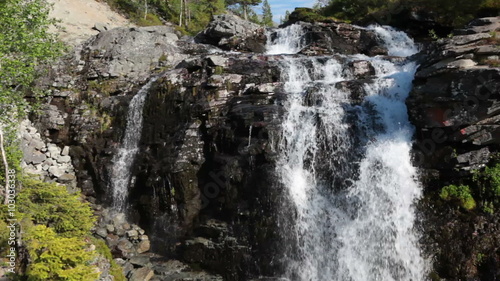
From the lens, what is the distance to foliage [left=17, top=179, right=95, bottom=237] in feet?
33.1

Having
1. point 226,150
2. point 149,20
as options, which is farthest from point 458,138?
point 149,20

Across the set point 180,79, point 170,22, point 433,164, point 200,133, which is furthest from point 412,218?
point 170,22

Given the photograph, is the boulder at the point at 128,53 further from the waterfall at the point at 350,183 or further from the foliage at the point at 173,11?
the foliage at the point at 173,11

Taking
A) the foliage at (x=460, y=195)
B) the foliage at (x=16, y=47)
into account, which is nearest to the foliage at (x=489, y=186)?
the foliage at (x=460, y=195)

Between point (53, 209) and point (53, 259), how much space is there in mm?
3388

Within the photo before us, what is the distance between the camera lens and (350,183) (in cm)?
1345

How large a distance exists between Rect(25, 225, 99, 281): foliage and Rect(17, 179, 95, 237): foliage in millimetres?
2311

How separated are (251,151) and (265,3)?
56.8 m

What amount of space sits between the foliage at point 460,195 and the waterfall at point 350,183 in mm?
881

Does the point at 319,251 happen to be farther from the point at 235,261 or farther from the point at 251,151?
the point at 251,151

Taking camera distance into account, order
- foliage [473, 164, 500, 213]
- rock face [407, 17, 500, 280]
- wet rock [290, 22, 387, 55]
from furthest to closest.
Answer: wet rock [290, 22, 387, 55]
foliage [473, 164, 500, 213]
rock face [407, 17, 500, 280]

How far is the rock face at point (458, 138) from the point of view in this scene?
37.0ft

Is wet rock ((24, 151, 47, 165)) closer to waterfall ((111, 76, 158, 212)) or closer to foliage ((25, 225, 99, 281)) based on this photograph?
waterfall ((111, 76, 158, 212))

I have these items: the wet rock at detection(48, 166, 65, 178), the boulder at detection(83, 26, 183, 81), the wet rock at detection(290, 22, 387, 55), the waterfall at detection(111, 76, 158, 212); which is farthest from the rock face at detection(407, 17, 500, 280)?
the wet rock at detection(48, 166, 65, 178)
